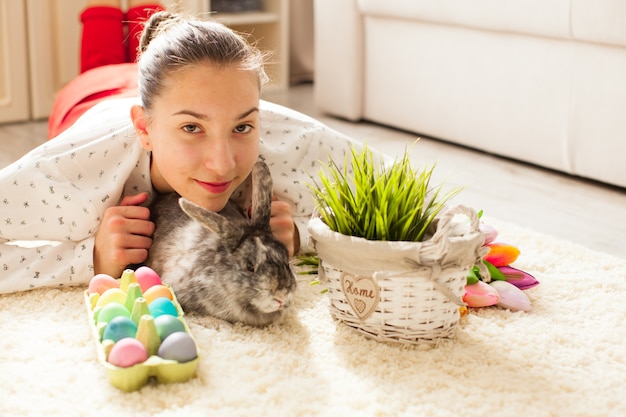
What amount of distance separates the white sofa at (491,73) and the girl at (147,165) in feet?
2.81

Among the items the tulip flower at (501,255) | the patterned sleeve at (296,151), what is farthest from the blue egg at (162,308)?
the tulip flower at (501,255)

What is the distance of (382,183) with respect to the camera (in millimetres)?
1123

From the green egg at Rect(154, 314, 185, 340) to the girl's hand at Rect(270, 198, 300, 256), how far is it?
356 mm

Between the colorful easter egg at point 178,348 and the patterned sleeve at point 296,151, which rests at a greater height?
the patterned sleeve at point 296,151

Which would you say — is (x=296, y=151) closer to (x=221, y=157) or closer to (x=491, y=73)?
(x=221, y=157)

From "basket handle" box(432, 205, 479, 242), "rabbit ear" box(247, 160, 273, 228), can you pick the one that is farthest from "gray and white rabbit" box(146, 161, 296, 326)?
"basket handle" box(432, 205, 479, 242)

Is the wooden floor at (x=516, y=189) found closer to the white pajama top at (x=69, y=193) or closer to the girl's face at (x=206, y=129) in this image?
the girl's face at (x=206, y=129)

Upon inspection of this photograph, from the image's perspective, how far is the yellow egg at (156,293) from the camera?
1.14 metres

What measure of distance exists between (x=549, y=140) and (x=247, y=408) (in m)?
1.37

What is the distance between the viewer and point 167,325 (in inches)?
40.7

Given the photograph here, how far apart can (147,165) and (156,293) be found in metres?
0.33

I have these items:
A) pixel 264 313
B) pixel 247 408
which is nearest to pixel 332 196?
pixel 264 313

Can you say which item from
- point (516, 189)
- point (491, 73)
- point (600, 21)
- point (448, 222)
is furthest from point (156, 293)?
point (491, 73)

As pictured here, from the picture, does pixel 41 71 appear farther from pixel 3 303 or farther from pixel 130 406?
pixel 130 406
